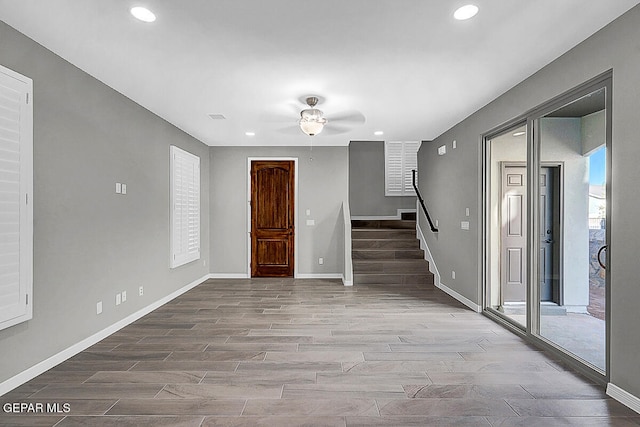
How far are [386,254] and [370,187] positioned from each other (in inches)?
114

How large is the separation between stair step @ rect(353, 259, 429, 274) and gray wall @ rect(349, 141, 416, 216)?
9.35ft

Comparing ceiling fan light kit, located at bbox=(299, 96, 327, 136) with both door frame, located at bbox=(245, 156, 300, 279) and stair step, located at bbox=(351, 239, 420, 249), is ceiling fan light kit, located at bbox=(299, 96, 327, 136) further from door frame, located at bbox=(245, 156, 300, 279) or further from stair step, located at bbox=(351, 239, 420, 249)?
stair step, located at bbox=(351, 239, 420, 249)

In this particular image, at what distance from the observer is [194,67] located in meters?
3.54

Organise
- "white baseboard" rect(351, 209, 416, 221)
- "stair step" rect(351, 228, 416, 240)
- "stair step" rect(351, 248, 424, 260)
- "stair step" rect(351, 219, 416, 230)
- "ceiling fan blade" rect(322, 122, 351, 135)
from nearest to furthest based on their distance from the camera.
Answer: "ceiling fan blade" rect(322, 122, 351, 135), "stair step" rect(351, 248, 424, 260), "stair step" rect(351, 228, 416, 240), "stair step" rect(351, 219, 416, 230), "white baseboard" rect(351, 209, 416, 221)

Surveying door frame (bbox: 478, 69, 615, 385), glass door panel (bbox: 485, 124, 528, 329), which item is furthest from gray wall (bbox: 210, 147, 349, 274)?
glass door panel (bbox: 485, 124, 528, 329)

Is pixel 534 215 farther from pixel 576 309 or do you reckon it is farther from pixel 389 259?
pixel 389 259

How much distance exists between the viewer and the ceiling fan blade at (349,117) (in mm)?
5152

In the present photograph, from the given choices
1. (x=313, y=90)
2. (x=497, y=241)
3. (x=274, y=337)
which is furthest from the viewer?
(x=497, y=241)

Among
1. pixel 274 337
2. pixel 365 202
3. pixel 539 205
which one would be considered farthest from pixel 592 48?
pixel 365 202

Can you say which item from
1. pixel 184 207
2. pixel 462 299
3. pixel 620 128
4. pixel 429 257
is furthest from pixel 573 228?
pixel 184 207

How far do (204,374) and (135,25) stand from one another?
2.66m

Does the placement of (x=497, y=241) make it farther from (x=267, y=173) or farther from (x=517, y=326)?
(x=267, y=173)

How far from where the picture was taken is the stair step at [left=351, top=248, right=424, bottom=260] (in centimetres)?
727

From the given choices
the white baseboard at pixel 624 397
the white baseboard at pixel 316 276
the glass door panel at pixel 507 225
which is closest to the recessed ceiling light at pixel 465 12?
the glass door panel at pixel 507 225
